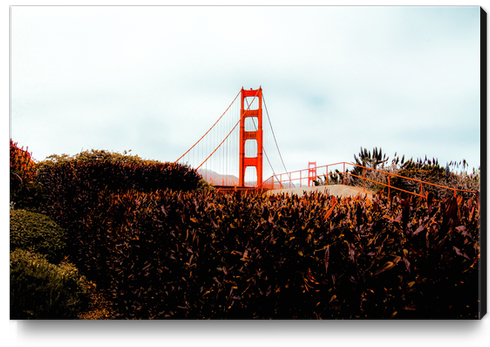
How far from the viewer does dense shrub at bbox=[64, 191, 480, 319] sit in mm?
2783

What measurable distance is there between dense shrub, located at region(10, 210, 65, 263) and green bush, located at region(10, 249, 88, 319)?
65cm

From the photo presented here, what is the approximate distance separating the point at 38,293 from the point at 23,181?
4599 mm

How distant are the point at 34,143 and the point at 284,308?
4.21 metres

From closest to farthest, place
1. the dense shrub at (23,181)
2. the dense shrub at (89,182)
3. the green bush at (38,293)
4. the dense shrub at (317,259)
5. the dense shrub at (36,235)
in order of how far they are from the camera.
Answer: the dense shrub at (317,259), the green bush at (38,293), the dense shrub at (36,235), the dense shrub at (89,182), the dense shrub at (23,181)

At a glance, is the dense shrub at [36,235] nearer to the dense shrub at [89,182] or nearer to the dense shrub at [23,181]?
the dense shrub at [89,182]

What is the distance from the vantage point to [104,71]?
182 inches

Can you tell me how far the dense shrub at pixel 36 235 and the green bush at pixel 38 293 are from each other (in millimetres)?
653

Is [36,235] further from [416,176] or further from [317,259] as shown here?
[416,176]

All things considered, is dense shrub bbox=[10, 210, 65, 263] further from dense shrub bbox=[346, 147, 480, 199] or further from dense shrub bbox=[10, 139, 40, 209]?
dense shrub bbox=[346, 147, 480, 199]

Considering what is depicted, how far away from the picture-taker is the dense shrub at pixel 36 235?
485 centimetres

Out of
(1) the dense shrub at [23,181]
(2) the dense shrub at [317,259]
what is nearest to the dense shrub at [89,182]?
(1) the dense shrub at [23,181]

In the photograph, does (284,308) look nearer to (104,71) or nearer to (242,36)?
(242,36)

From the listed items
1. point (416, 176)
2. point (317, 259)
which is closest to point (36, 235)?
point (317, 259)

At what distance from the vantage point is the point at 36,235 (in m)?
5.16
